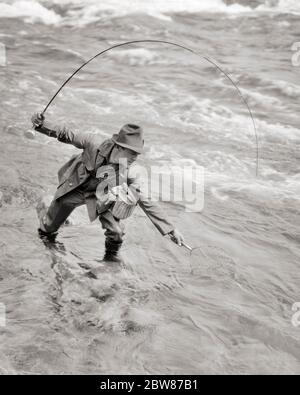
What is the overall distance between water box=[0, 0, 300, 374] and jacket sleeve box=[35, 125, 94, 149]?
1.30 meters

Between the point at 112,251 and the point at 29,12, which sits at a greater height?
the point at 29,12

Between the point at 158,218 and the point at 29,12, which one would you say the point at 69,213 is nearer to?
the point at 158,218

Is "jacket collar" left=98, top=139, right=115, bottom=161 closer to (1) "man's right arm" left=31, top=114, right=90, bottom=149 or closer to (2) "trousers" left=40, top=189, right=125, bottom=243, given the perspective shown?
(1) "man's right arm" left=31, top=114, right=90, bottom=149

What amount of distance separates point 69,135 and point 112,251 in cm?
146

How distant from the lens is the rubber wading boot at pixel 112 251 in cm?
602

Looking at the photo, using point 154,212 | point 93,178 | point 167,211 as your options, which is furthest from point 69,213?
point 167,211

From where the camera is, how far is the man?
16.3 feet

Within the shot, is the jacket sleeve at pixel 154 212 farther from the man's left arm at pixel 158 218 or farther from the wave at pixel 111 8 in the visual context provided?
Result: the wave at pixel 111 8

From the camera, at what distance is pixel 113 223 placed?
5656 mm

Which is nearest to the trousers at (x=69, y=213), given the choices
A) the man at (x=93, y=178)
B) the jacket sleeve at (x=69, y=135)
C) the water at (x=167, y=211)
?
the man at (x=93, y=178)

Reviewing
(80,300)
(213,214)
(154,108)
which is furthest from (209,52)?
(80,300)

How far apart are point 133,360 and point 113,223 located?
145 cm

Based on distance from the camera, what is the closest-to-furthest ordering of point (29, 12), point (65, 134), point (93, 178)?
point (65, 134) → point (93, 178) → point (29, 12)

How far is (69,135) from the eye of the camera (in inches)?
204
